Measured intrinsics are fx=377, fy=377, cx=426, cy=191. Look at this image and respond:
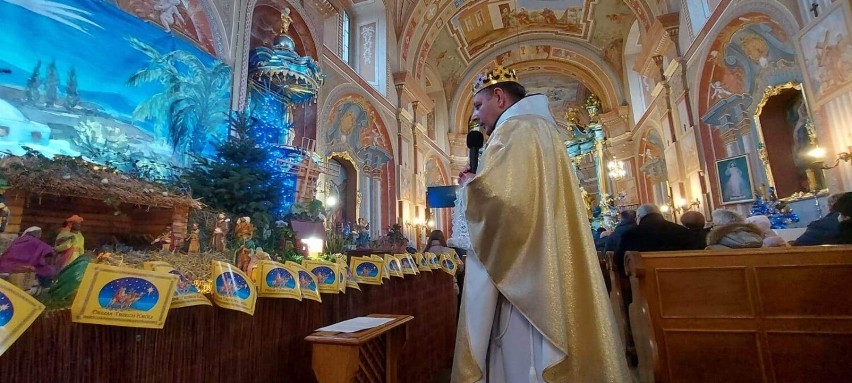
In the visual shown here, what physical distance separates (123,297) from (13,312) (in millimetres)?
230

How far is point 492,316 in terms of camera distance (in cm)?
147

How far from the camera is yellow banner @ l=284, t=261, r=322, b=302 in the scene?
1.81 m

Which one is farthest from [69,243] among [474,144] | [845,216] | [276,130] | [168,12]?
[845,216]

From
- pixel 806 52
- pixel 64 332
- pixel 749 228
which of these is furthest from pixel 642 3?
pixel 64 332

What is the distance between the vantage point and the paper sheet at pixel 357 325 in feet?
5.55

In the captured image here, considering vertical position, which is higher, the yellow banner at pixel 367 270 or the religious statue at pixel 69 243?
the religious statue at pixel 69 243

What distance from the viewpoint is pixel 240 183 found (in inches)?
156

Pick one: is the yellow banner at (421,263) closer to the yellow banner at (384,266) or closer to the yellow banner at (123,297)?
the yellow banner at (384,266)

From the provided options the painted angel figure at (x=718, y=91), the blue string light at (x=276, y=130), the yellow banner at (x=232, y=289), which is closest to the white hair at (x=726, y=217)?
the yellow banner at (x=232, y=289)

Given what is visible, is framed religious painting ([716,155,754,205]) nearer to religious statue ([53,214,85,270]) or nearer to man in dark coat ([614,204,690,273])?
man in dark coat ([614,204,690,273])

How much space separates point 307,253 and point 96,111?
2799 millimetres

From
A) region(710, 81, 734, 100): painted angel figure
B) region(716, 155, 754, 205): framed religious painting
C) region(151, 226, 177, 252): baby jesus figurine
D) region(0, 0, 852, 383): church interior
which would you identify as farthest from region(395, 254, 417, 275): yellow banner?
region(710, 81, 734, 100): painted angel figure

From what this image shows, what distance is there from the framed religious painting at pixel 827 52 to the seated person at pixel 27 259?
8.25m

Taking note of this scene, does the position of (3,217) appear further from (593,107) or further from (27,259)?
(593,107)
